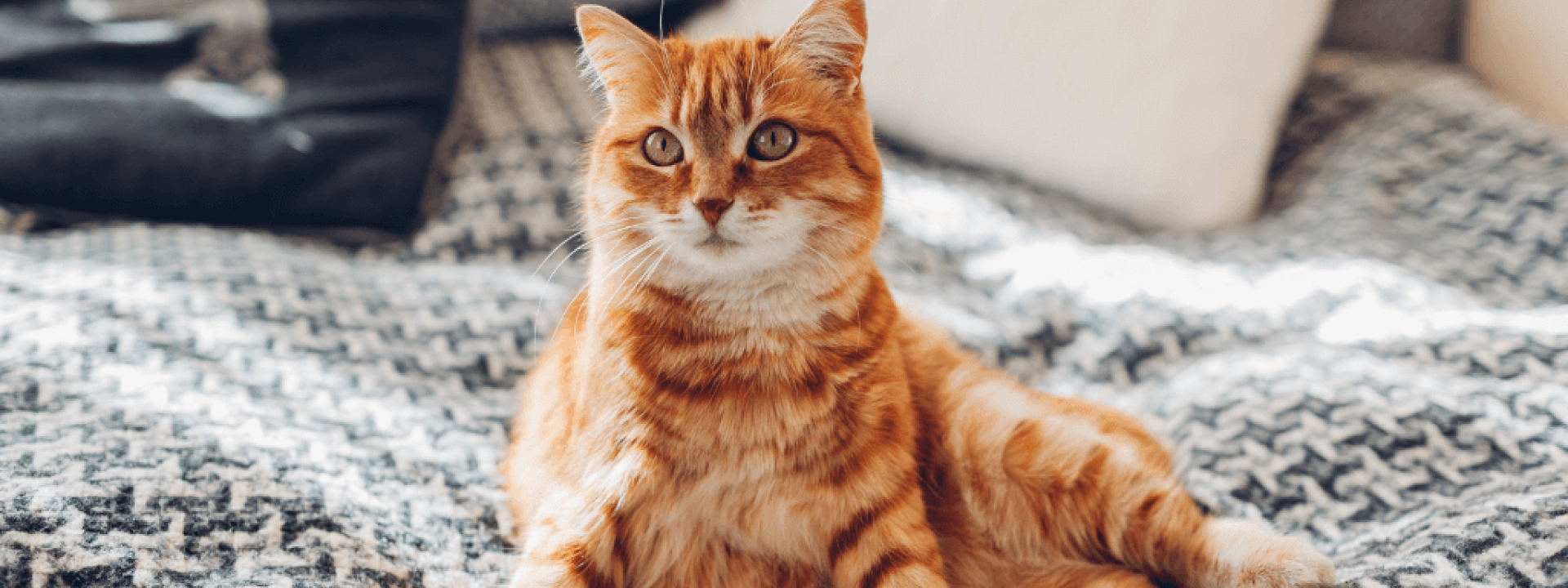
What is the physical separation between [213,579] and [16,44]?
1.37m

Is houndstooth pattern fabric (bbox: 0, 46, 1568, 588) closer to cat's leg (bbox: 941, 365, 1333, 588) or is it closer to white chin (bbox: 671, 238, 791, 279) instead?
cat's leg (bbox: 941, 365, 1333, 588)

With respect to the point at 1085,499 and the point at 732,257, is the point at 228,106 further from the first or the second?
the point at 1085,499

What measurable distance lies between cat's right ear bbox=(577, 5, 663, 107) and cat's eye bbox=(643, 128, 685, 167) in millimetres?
67

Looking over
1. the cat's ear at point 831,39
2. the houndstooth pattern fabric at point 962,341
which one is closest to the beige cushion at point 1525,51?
the houndstooth pattern fabric at point 962,341

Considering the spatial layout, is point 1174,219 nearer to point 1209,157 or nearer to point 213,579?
point 1209,157

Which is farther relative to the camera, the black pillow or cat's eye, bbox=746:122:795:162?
the black pillow

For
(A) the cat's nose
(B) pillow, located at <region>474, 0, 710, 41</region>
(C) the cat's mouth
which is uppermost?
(A) the cat's nose

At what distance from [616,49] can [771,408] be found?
0.39 m

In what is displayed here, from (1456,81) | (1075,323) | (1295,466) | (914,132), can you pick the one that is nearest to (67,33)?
(914,132)

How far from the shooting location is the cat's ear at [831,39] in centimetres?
80

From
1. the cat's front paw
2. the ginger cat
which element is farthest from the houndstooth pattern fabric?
the ginger cat

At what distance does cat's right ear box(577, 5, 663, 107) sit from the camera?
0.83 metres

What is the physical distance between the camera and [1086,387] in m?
1.24

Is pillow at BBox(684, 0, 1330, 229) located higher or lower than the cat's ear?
lower
